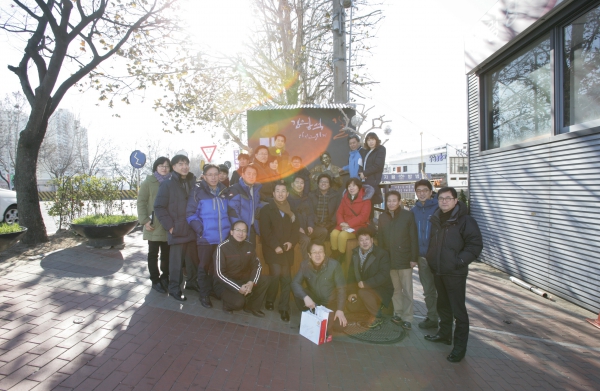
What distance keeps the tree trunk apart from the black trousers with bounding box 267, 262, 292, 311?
6144 millimetres

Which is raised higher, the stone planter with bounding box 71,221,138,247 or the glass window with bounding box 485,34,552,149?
the glass window with bounding box 485,34,552,149

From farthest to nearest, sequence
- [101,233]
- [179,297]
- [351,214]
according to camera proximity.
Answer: [101,233] < [351,214] < [179,297]

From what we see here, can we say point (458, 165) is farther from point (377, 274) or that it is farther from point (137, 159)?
point (377, 274)

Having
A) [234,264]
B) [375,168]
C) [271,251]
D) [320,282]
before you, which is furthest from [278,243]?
[375,168]

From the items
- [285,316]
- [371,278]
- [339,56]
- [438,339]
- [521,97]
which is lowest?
[438,339]

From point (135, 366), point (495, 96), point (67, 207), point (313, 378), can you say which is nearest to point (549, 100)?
point (495, 96)

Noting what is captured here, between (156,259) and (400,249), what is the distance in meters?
3.53

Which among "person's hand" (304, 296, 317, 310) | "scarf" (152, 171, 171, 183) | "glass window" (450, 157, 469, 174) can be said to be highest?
"glass window" (450, 157, 469, 174)

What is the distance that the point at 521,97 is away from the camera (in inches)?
285

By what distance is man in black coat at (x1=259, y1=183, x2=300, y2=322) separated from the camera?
4777 mm

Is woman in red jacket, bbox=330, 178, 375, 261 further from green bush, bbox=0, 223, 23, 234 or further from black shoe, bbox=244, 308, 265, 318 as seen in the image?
green bush, bbox=0, 223, 23, 234

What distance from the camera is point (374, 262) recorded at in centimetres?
462

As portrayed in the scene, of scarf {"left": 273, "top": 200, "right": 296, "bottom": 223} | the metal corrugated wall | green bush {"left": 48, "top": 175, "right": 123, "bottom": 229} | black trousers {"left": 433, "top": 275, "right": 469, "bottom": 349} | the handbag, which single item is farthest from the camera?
green bush {"left": 48, "top": 175, "right": 123, "bottom": 229}

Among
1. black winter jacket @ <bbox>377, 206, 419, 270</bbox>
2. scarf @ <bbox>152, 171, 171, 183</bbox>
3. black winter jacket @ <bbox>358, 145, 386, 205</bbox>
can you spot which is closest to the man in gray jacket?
black winter jacket @ <bbox>377, 206, 419, 270</bbox>
